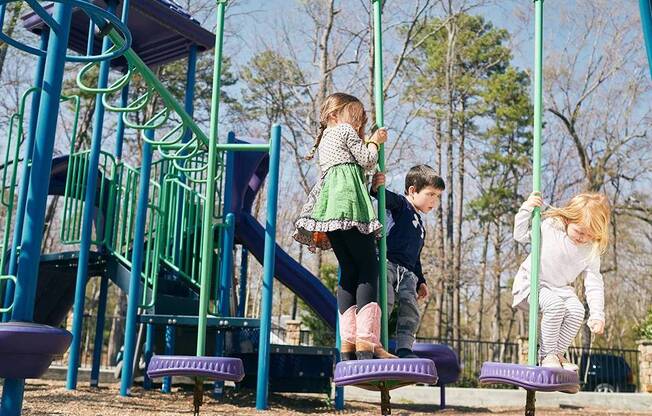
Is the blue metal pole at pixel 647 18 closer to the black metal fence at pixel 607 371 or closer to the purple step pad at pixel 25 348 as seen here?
the purple step pad at pixel 25 348

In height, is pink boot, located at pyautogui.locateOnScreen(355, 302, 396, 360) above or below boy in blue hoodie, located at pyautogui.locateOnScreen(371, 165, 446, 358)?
below

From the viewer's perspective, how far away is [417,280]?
3793 mm

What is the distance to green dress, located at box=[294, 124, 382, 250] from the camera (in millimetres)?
2900

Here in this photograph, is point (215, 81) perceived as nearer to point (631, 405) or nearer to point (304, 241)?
point (304, 241)

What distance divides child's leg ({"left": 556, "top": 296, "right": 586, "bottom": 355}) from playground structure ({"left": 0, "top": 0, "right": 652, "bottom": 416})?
0.52m

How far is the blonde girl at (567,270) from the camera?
10.7ft

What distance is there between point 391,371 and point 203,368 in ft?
2.56

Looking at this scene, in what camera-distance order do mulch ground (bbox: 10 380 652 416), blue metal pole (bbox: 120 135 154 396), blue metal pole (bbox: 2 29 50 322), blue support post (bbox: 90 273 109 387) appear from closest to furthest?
1. blue metal pole (bbox: 2 29 50 322)
2. mulch ground (bbox: 10 380 652 416)
3. blue metal pole (bbox: 120 135 154 396)
4. blue support post (bbox: 90 273 109 387)

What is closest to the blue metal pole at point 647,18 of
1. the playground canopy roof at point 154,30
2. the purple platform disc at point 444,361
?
the purple platform disc at point 444,361

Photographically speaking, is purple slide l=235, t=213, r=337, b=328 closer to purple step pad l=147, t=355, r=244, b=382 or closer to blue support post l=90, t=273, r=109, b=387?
blue support post l=90, t=273, r=109, b=387

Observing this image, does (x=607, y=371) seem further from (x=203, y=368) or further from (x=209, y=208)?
(x=203, y=368)

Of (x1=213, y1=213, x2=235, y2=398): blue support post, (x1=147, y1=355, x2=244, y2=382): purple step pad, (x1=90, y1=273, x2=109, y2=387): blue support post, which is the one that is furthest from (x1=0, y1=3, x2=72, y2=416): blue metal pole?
(x1=90, y1=273, x2=109, y2=387): blue support post

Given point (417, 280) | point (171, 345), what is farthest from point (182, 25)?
point (417, 280)

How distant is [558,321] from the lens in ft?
10.7
